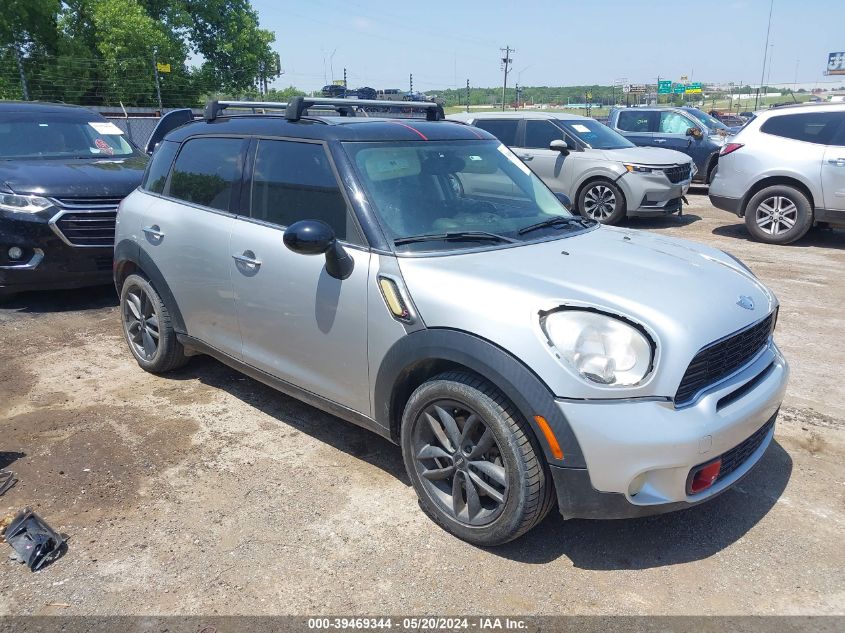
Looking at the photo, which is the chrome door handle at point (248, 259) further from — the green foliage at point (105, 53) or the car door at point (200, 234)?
the green foliage at point (105, 53)

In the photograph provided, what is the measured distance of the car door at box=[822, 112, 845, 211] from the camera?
884 centimetres

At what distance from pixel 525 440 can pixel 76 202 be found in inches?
209

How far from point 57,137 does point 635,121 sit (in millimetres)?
11687

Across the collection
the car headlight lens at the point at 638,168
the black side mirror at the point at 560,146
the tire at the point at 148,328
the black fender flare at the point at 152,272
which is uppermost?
the black side mirror at the point at 560,146

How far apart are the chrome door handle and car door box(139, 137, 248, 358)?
5.3 inches

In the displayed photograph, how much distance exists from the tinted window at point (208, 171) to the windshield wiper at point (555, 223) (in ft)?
5.55

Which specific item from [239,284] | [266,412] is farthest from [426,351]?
[266,412]

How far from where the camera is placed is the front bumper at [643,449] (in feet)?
8.37

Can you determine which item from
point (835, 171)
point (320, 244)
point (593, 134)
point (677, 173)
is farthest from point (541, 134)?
point (320, 244)

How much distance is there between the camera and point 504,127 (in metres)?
11.5

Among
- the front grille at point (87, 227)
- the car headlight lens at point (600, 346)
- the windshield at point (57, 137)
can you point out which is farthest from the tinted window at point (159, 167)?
the car headlight lens at point (600, 346)

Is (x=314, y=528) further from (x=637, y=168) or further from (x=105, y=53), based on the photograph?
(x=105, y=53)

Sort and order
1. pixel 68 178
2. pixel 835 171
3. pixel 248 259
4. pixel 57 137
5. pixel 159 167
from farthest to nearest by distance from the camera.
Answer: pixel 835 171
pixel 57 137
pixel 68 178
pixel 159 167
pixel 248 259

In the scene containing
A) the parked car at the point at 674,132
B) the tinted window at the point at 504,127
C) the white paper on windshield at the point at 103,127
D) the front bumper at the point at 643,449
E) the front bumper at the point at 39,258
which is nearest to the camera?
the front bumper at the point at 643,449
